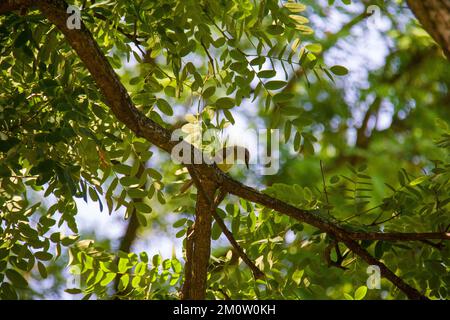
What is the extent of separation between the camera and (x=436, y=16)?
0.77m

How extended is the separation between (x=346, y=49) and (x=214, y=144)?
184 cm

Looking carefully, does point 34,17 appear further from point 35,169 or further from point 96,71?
point 35,169

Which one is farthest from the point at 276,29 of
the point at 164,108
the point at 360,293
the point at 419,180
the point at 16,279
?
the point at 16,279

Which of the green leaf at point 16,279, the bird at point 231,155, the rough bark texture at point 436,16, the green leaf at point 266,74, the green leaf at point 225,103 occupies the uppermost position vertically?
the green leaf at point 266,74

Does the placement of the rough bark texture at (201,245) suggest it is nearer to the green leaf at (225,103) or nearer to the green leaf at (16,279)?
the green leaf at (225,103)

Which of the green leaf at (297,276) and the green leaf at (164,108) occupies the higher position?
the green leaf at (164,108)

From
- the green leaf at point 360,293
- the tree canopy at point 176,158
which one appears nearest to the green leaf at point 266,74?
the tree canopy at point 176,158

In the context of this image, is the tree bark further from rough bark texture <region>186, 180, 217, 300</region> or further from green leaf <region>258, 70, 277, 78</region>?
green leaf <region>258, 70, 277, 78</region>

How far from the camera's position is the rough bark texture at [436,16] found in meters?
0.77

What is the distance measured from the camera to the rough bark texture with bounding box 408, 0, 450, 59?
0.77m

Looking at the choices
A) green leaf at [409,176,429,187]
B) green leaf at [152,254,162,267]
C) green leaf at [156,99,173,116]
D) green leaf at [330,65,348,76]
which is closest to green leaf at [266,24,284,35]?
green leaf at [330,65,348,76]

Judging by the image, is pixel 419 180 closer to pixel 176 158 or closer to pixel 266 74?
pixel 266 74
